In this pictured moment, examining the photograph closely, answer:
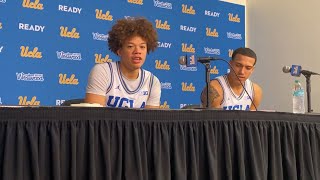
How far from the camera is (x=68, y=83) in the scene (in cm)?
391

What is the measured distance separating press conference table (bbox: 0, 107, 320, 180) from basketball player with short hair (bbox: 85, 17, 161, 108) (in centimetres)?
80

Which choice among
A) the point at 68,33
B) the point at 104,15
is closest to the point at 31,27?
the point at 68,33

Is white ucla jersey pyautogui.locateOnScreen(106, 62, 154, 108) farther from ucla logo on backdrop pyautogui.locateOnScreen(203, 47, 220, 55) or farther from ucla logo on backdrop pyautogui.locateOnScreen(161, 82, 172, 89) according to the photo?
ucla logo on backdrop pyautogui.locateOnScreen(203, 47, 220, 55)

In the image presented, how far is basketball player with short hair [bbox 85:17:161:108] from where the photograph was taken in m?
2.39

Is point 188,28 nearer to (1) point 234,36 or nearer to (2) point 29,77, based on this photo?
(1) point 234,36

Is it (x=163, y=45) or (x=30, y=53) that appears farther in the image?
(x=163, y=45)

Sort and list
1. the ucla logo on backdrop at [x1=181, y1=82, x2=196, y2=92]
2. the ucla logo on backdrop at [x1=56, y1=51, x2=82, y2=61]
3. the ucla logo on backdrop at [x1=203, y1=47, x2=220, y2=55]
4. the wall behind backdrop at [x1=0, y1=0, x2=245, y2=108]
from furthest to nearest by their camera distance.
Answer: the ucla logo on backdrop at [x1=203, y1=47, x2=220, y2=55] → the ucla logo on backdrop at [x1=181, y1=82, x2=196, y2=92] → the ucla logo on backdrop at [x1=56, y1=51, x2=82, y2=61] → the wall behind backdrop at [x1=0, y1=0, x2=245, y2=108]

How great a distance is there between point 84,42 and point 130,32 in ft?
5.31

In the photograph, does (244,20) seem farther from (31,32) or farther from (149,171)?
(149,171)

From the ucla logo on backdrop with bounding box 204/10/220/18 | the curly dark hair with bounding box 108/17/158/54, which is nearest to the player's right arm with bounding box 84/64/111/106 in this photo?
the curly dark hair with bounding box 108/17/158/54

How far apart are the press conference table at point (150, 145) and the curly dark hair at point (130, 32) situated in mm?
916

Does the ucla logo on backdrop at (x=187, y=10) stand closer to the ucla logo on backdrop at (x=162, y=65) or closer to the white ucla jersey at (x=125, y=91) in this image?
the ucla logo on backdrop at (x=162, y=65)

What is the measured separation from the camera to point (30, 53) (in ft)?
12.1

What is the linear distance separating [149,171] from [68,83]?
8.18 feet
